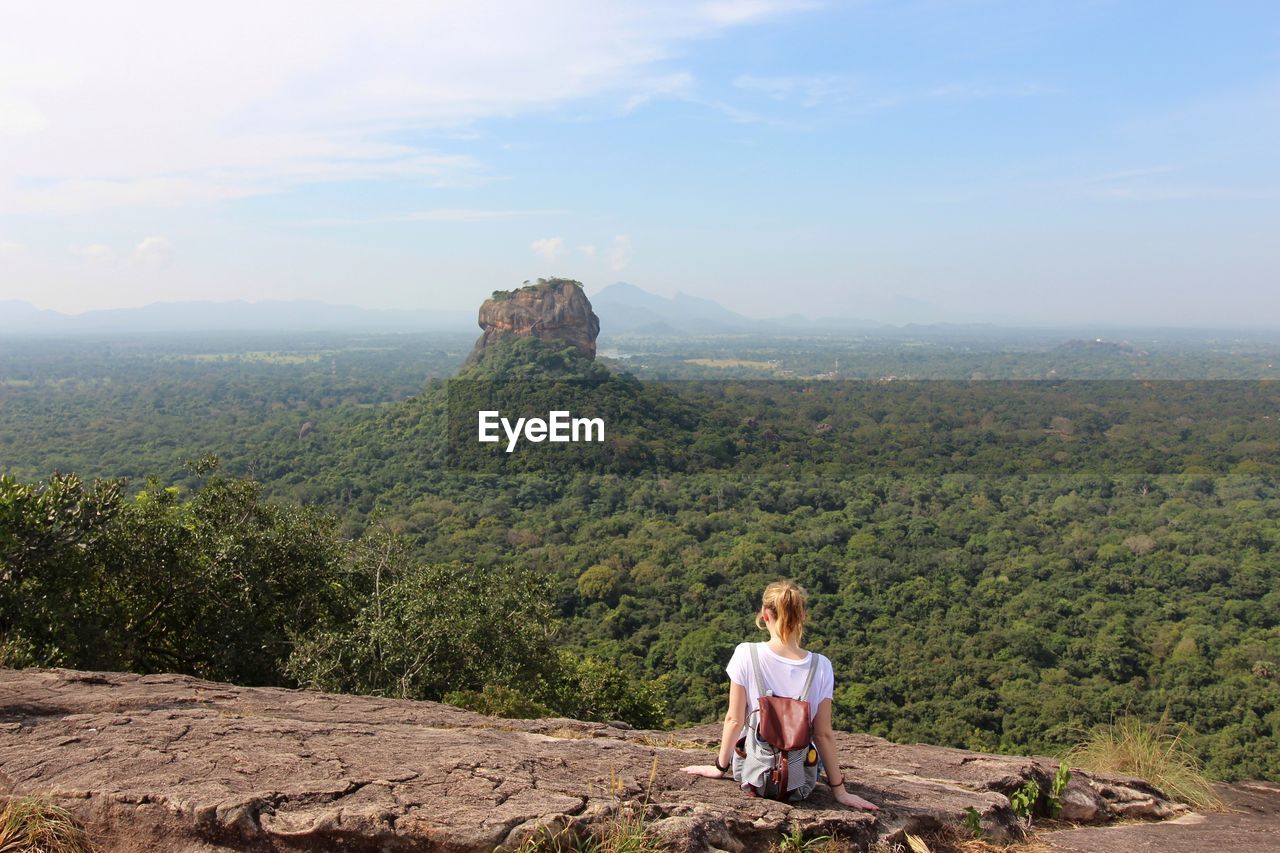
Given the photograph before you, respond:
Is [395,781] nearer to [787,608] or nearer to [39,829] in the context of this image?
[39,829]

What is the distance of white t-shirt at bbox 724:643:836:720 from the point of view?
11.0 ft

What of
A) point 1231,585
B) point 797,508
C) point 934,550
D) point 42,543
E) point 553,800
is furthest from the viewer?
point 797,508

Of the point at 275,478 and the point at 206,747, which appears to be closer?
the point at 206,747

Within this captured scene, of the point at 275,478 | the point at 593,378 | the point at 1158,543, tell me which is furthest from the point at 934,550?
the point at 275,478

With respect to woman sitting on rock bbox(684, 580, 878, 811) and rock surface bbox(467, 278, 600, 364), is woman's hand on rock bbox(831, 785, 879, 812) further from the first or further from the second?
rock surface bbox(467, 278, 600, 364)

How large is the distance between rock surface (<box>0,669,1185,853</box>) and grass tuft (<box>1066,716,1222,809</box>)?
0.32 meters

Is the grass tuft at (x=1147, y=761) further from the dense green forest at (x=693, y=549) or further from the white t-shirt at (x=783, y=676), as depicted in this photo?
the dense green forest at (x=693, y=549)

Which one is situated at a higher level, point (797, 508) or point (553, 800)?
point (553, 800)

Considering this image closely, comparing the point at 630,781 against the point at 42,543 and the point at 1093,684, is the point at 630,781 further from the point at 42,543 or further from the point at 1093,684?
the point at 1093,684

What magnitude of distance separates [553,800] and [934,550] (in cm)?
3234

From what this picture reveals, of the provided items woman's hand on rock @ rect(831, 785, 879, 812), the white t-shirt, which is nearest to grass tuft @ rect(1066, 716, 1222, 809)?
woman's hand on rock @ rect(831, 785, 879, 812)

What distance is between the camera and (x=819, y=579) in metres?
29.5

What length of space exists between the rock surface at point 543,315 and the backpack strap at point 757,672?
50.8 m

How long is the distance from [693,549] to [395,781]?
97.6ft
